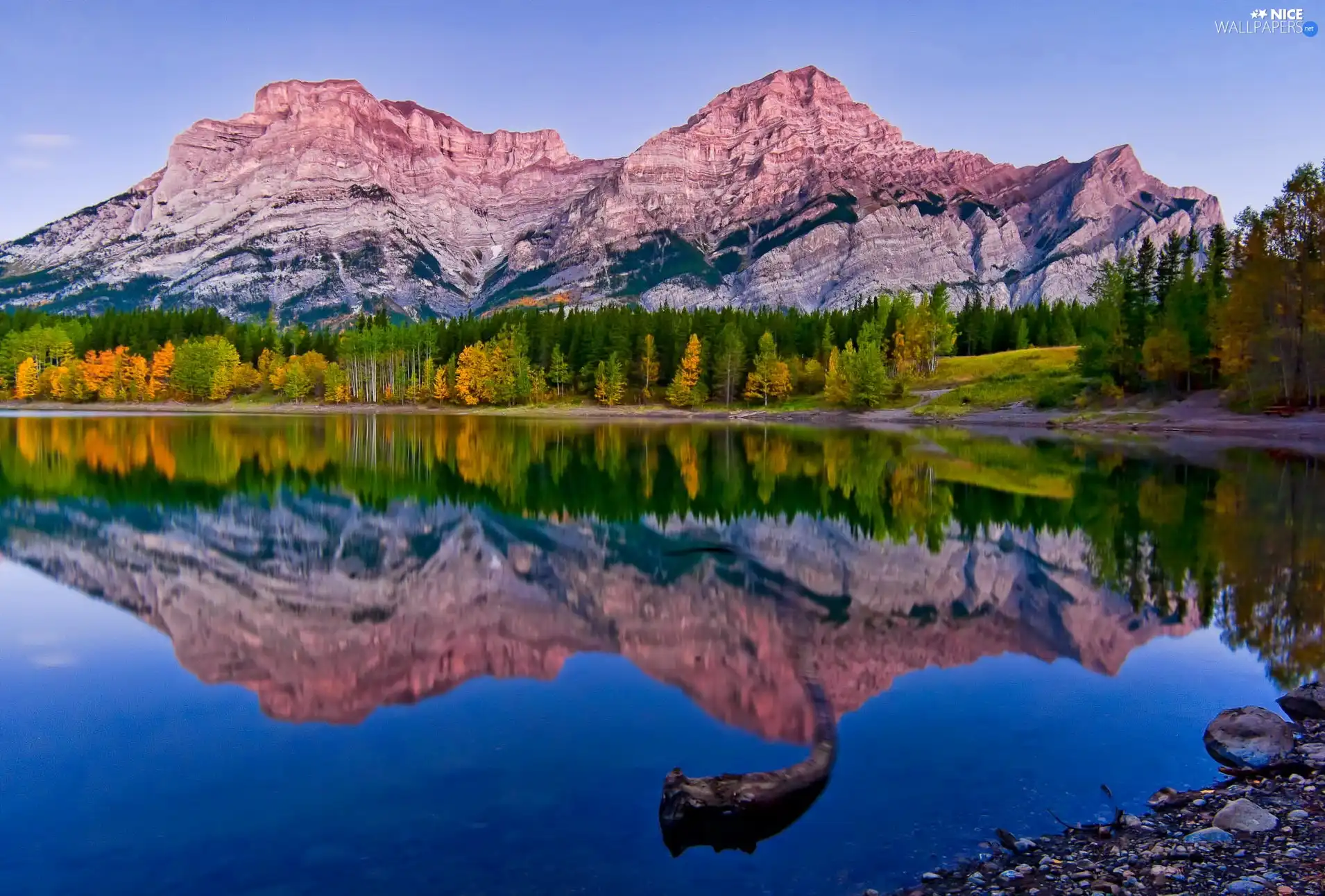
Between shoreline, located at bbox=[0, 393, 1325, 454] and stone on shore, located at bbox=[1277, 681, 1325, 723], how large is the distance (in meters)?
54.7

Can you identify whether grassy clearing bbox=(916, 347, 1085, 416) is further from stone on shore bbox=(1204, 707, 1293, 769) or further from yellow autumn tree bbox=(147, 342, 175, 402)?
yellow autumn tree bbox=(147, 342, 175, 402)

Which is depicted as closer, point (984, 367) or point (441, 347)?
point (984, 367)

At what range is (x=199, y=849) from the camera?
341 inches

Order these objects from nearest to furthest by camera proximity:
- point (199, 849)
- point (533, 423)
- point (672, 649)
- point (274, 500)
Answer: point (199, 849) → point (672, 649) → point (274, 500) → point (533, 423)

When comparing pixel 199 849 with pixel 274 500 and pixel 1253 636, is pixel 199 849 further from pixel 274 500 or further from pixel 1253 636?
pixel 274 500

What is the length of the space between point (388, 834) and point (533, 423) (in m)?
102

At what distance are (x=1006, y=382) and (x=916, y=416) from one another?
41.1ft

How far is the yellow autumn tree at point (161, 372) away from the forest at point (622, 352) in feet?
0.92

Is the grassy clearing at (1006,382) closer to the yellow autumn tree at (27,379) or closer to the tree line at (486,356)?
the tree line at (486,356)

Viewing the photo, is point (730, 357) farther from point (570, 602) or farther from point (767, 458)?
point (570, 602)

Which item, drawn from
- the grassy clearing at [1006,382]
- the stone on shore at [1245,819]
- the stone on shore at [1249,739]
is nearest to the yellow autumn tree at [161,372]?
the grassy clearing at [1006,382]

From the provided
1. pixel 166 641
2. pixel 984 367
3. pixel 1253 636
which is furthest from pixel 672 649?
pixel 984 367

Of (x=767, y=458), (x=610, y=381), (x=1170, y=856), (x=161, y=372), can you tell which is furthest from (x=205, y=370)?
(x=1170, y=856)

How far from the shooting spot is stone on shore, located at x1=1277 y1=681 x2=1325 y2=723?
12.4 metres
